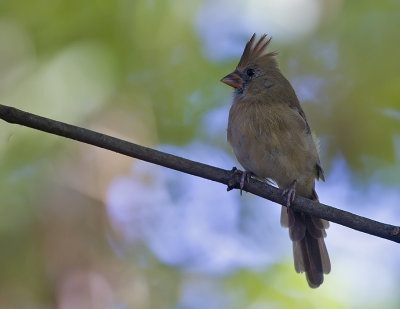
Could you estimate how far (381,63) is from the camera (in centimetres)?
546

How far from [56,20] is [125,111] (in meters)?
0.97

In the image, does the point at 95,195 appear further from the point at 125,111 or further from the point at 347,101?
the point at 347,101

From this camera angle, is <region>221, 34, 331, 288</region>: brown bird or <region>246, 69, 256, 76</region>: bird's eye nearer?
<region>221, 34, 331, 288</region>: brown bird

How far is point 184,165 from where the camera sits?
3.42 metres

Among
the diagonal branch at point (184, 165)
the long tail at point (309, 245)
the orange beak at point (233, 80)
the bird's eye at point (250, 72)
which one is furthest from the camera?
the bird's eye at point (250, 72)

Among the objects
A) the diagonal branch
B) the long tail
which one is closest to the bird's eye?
the long tail

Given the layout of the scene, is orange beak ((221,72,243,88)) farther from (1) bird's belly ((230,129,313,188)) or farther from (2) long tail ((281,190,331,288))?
(2) long tail ((281,190,331,288))

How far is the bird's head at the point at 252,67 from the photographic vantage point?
5.42 m

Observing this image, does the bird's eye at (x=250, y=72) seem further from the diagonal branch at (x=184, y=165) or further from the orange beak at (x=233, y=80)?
the diagonal branch at (x=184, y=165)

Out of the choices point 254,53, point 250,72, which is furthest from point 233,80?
point 254,53

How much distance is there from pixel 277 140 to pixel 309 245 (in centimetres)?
110

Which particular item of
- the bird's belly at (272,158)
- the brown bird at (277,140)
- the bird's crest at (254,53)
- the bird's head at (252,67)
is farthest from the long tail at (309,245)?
the bird's crest at (254,53)

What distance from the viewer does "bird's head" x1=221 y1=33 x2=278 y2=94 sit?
5422 mm

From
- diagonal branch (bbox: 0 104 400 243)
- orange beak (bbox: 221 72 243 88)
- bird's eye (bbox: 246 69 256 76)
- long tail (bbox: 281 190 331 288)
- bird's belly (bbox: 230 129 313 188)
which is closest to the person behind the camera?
diagonal branch (bbox: 0 104 400 243)
